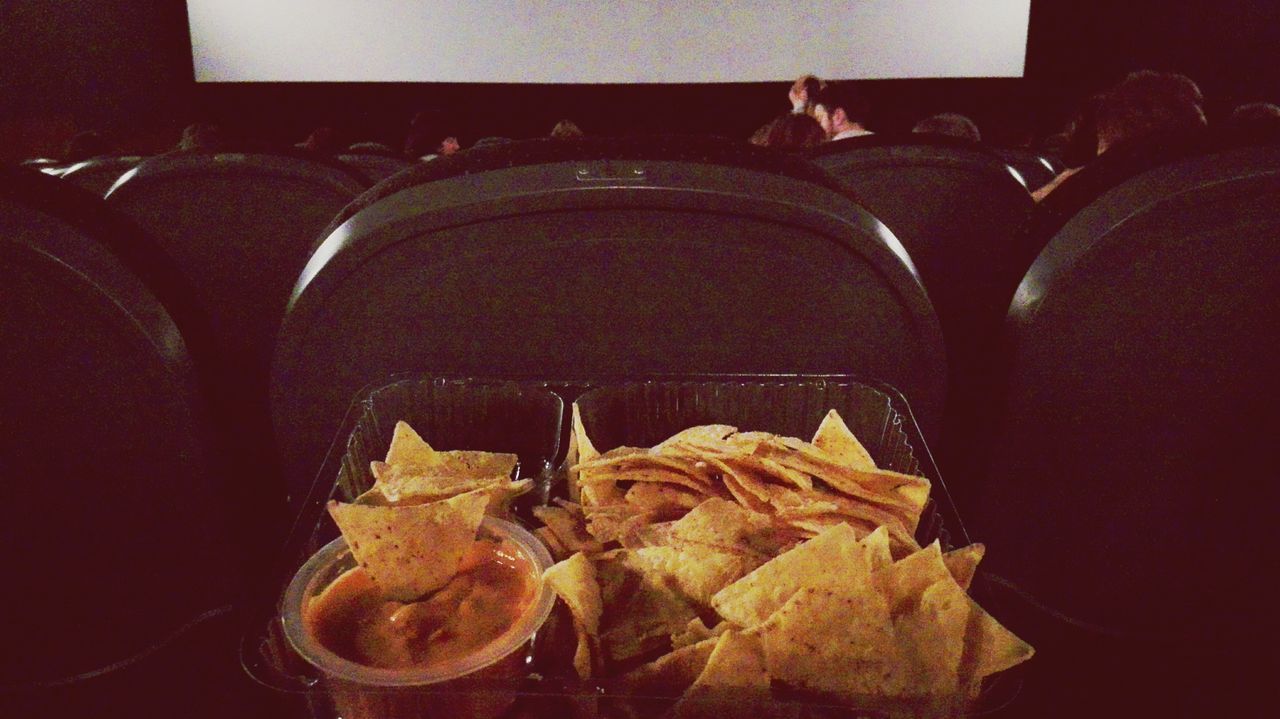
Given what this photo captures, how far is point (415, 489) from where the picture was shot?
0.75 metres

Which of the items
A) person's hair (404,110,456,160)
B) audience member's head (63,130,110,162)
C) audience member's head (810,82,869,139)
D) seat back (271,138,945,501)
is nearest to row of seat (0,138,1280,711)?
seat back (271,138,945,501)

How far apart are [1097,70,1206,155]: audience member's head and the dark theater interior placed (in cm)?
129

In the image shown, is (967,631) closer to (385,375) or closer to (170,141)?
(385,375)

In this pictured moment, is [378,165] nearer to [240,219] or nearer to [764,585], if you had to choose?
[240,219]

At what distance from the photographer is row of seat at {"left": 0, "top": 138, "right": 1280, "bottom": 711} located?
812 millimetres

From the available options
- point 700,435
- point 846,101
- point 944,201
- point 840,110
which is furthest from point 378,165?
point 840,110

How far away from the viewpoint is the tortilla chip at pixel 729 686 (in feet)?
1.71

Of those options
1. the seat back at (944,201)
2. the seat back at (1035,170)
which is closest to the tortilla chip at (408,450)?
the seat back at (944,201)

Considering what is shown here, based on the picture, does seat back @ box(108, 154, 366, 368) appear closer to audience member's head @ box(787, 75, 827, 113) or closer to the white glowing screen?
audience member's head @ box(787, 75, 827, 113)

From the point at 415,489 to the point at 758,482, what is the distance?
1.02ft

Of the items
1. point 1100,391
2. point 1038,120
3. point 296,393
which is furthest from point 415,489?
point 1038,120

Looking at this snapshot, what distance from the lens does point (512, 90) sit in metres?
8.95

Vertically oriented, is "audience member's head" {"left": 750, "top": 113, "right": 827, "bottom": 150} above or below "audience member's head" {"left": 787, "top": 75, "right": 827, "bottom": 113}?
below

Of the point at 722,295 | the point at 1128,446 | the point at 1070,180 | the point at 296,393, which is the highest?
the point at 1070,180
